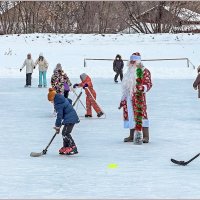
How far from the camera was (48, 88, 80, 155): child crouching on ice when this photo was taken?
36.2 feet

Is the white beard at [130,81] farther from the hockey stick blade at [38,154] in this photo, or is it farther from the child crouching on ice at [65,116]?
the hockey stick blade at [38,154]

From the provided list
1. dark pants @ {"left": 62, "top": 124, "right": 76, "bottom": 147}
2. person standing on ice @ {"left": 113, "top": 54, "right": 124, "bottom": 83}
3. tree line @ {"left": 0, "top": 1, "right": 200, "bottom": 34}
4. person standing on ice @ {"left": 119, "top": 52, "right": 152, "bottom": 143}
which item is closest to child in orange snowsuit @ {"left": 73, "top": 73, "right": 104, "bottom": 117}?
person standing on ice @ {"left": 119, "top": 52, "right": 152, "bottom": 143}

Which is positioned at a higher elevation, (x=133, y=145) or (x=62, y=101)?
(x=62, y=101)

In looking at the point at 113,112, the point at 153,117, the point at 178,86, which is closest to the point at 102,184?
the point at 153,117

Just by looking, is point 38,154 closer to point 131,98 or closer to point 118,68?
point 131,98

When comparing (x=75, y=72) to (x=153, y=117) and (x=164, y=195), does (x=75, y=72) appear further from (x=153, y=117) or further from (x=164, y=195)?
(x=164, y=195)

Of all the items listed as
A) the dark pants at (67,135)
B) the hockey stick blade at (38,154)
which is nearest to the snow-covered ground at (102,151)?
the hockey stick blade at (38,154)

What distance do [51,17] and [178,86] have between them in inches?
1448

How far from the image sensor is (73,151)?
11.5 meters

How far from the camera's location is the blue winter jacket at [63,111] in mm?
11031

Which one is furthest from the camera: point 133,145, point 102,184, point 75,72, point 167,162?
point 75,72

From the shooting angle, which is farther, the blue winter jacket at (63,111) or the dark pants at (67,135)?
the dark pants at (67,135)

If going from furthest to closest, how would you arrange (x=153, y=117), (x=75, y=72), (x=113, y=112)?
1. (x=75, y=72)
2. (x=113, y=112)
3. (x=153, y=117)

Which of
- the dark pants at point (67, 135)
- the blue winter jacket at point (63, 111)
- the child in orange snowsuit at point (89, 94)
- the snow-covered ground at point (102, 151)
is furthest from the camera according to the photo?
the child in orange snowsuit at point (89, 94)
